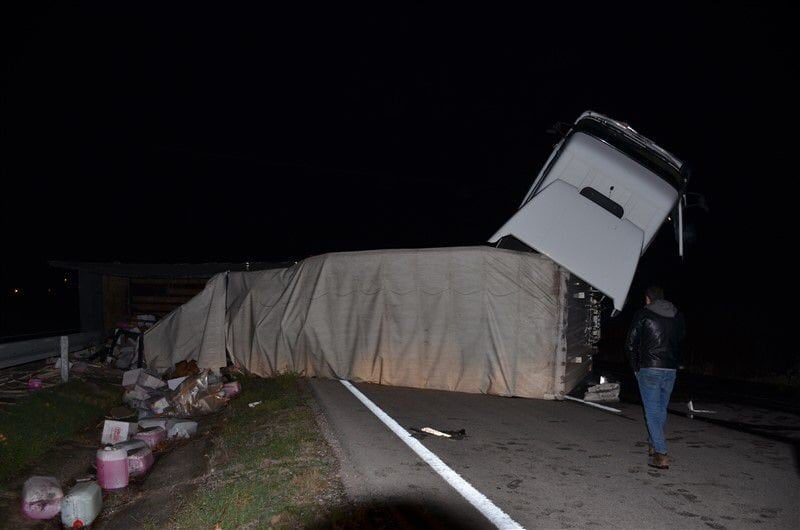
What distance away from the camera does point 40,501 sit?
19.6 ft

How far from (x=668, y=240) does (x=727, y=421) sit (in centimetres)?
374

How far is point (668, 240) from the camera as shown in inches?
438

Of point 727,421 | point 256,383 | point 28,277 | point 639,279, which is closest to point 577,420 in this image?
point 727,421

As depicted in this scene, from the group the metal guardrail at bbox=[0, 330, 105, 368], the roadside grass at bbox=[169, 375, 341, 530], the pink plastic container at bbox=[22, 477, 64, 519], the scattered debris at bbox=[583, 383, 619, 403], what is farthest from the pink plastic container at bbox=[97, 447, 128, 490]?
the scattered debris at bbox=[583, 383, 619, 403]

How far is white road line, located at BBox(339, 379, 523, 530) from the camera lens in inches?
161

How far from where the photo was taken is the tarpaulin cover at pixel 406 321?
30.7 ft

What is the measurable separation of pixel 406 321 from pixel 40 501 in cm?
555

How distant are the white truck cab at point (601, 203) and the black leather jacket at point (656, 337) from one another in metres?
2.98

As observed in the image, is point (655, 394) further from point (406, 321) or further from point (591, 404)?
point (406, 321)

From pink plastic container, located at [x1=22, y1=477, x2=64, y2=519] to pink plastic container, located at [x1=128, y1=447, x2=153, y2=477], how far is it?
4.30ft

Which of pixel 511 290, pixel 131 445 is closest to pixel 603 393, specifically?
pixel 511 290

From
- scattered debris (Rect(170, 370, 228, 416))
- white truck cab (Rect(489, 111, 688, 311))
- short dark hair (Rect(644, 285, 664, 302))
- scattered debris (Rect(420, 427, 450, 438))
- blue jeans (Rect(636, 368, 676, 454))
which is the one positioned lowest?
scattered debris (Rect(170, 370, 228, 416))

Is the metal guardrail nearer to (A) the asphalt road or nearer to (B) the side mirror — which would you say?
(A) the asphalt road

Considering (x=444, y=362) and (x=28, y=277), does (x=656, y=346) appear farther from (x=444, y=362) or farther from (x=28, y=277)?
(x=28, y=277)
